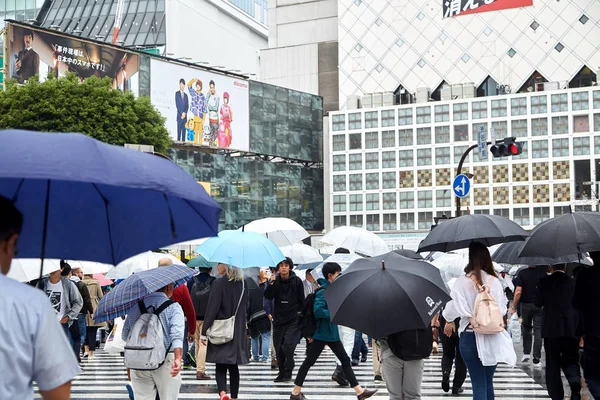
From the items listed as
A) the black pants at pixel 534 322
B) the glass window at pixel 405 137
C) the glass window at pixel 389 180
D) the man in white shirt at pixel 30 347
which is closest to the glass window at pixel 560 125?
the glass window at pixel 405 137

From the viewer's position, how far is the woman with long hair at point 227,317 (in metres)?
11.6

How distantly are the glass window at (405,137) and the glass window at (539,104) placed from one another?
999 centimetres

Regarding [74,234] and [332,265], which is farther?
[332,265]

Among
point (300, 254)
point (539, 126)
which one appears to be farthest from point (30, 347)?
point (539, 126)

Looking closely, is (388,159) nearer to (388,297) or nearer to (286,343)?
(286,343)

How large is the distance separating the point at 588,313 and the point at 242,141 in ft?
231

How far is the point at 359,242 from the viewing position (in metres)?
19.4

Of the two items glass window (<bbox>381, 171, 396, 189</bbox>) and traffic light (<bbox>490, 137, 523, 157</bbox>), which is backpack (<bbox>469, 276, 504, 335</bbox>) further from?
glass window (<bbox>381, 171, 396, 189</bbox>)

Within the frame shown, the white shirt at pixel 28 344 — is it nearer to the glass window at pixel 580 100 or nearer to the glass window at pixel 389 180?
the glass window at pixel 580 100

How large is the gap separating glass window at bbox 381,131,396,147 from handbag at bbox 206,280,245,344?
74.5 meters

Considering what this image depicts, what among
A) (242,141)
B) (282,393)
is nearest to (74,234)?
(282,393)

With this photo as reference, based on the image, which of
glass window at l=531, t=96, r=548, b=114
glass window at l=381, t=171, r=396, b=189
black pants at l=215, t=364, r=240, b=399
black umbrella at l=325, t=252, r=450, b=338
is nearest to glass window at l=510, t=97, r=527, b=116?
glass window at l=531, t=96, r=548, b=114

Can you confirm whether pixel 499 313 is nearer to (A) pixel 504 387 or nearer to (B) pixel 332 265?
(B) pixel 332 265

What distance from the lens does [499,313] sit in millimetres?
9156
